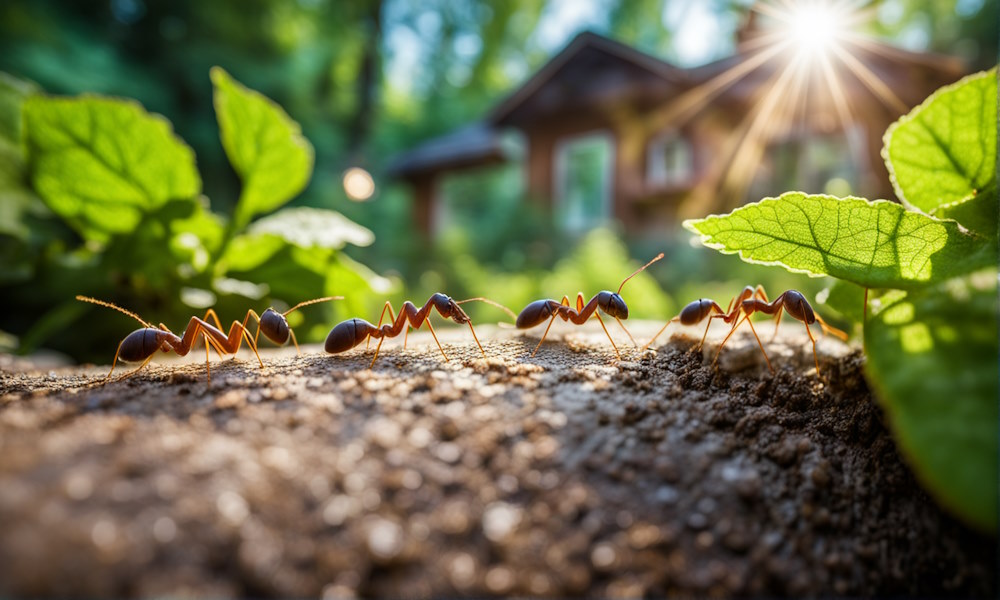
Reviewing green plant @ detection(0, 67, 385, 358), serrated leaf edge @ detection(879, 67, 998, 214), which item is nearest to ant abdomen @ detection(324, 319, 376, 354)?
green plant @ detection(0, 67, 385, 358)

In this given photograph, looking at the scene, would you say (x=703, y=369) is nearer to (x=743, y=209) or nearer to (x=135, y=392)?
(x=743, y=209)

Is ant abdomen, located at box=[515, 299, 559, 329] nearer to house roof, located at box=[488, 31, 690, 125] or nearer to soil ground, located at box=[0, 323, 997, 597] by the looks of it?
soil ground, located at box=[0, 323, 997, 597]

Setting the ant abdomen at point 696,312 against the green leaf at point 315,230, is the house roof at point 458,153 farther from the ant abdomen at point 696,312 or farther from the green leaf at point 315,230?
the ant abdomen at point 696,312

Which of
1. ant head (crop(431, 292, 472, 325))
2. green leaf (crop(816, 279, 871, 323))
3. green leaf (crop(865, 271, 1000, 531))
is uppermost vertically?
ant head (crop(431, 292, 472, 325))

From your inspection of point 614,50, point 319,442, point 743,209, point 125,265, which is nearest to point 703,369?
point 743,209

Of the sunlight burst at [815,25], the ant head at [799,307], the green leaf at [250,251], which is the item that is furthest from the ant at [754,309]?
the sunlight burst at [815,25]

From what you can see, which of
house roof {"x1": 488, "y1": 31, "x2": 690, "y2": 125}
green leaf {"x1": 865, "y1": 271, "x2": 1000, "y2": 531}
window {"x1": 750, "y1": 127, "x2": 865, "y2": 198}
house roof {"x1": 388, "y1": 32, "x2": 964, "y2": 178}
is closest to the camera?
green leaf {"x1": 865, "y1": 271, "x2": 1000, "y2": 531}
